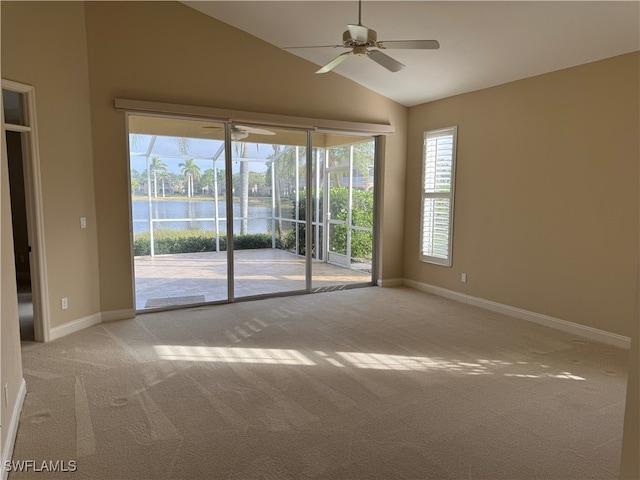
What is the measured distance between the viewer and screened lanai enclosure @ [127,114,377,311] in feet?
17.5

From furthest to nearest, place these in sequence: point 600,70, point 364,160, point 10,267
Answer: point 364,160
point 600,70
point 10,267

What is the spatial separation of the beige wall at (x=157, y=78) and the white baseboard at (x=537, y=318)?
3.24 meters

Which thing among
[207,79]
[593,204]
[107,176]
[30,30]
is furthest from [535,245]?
[30,30]

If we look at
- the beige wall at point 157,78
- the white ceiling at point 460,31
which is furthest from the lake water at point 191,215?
the white ceiling at point 460,31

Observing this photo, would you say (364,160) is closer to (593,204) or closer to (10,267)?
(593,204)

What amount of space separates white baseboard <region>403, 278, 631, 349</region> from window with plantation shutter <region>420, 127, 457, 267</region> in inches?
17.8

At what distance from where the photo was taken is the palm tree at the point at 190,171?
18.1 feet

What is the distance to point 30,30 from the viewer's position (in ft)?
13.0

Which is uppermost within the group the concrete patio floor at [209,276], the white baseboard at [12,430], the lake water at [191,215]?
the lake water at [191,215]

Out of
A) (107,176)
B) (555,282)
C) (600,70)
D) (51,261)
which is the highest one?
(600,70)

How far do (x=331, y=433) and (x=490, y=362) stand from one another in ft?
6.27

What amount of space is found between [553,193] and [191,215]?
447 cm

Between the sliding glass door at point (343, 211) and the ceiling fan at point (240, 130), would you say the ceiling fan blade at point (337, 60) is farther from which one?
the sliding glass door at point (343, 211)

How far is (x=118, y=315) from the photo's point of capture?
5086 millimetres
